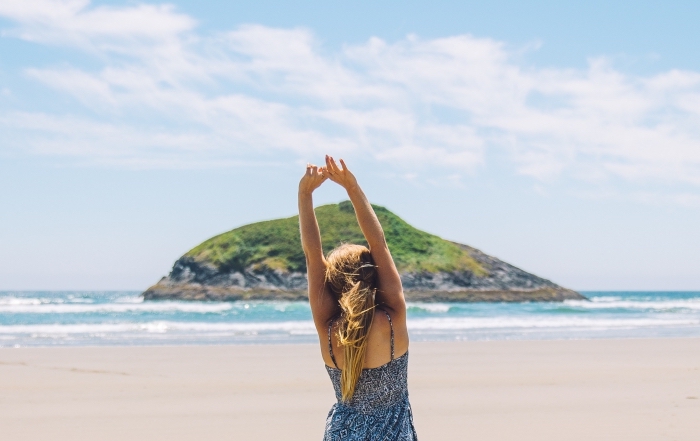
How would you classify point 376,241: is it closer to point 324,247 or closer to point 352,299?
point 352,299

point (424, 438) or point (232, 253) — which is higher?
point (232, 253)

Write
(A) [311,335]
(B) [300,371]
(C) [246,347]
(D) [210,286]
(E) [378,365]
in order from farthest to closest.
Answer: (D) [210,286], (A) [311,335], (C) [246,347], (B) [300,371], (E) [378,365]

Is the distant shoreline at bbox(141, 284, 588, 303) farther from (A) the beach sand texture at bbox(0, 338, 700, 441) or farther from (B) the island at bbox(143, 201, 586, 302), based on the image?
(A) the beach sand texture at bbox(0, 338, 700, 441)

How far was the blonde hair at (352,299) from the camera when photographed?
242 cm

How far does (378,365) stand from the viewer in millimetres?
2508

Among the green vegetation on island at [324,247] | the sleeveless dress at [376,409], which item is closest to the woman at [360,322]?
the sleeveless dress at [376,409]

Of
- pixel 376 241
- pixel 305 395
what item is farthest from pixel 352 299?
pixel 305 395

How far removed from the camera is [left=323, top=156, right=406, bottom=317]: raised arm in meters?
2.48

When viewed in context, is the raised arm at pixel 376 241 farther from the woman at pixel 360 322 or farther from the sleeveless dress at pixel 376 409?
the sleeveless dress at pixel 376 409

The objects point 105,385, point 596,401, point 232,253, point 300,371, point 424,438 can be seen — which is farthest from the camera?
point 232,253

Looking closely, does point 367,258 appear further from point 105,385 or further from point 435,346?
point 435,346

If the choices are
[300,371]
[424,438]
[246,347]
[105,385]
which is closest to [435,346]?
[246,347]

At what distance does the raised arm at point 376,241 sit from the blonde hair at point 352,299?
0.12ft

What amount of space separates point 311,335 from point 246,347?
426 cm
